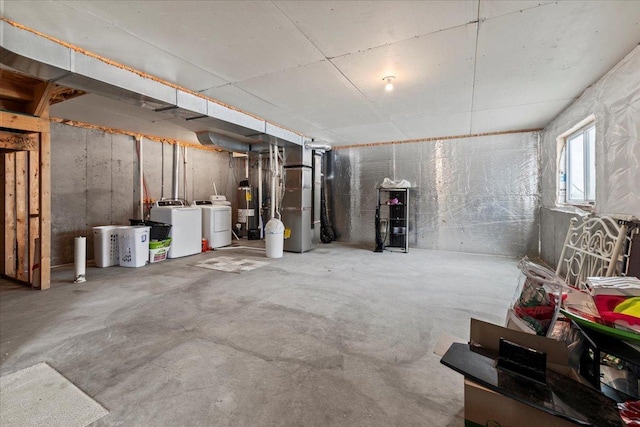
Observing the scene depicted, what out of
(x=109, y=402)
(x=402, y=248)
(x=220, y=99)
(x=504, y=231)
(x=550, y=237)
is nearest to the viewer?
(x=109, y=402)

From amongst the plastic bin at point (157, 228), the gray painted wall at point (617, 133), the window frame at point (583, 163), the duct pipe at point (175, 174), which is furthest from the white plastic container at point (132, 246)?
the window frame at point (583, 163)

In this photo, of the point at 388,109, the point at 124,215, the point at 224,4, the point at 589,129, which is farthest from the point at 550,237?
the point at 124,215

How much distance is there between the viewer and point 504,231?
505 cm

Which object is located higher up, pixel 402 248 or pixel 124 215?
pixel 124 215

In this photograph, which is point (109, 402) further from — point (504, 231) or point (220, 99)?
point (504, 231)

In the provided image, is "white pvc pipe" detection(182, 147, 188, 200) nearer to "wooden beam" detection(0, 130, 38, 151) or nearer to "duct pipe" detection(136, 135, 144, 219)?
"duct pipe" detection(136, 135, 144, 219)

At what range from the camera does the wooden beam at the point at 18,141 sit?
2.90m

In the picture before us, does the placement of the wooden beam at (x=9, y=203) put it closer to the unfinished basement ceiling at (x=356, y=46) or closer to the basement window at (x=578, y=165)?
the unfinished basement ceiling at (x=356, y=46)

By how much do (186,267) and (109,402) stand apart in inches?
118

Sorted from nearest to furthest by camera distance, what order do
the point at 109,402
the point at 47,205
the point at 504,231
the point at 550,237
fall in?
the point at 109,402 → the point at 47,205 → the point at 550,237 → the point at 504,231

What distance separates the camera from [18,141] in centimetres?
298

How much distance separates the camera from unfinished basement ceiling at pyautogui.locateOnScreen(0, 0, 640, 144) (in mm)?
1755

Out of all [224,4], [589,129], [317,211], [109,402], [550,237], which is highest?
[224,4]

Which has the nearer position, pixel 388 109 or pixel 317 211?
pixel 388 109
